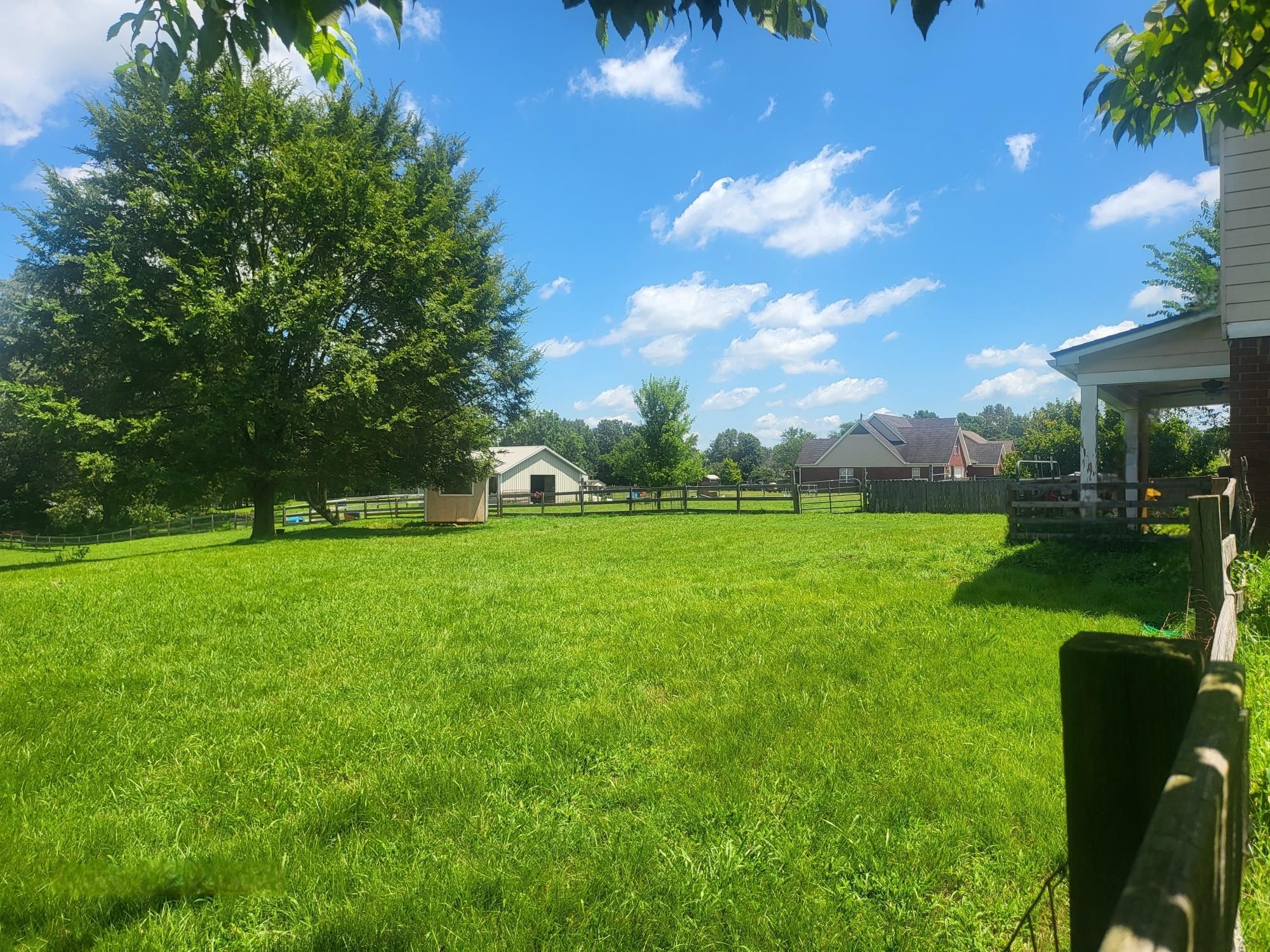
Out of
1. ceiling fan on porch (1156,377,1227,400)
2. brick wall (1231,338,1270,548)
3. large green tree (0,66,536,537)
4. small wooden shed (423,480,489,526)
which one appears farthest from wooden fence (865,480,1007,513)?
brick wall (1231,338,1270,548)

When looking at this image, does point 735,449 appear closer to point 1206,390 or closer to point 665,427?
point 665,427

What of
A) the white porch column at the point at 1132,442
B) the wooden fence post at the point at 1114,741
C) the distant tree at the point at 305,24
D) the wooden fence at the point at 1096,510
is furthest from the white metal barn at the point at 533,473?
the wooden fence post at the point at 1114,741

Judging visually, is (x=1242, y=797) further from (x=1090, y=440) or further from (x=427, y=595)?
(x=1090, y=440)

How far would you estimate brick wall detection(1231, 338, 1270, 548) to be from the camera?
7.53 m

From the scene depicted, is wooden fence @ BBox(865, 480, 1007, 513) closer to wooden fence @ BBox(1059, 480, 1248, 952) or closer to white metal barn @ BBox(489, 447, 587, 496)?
white metal barn @ BBox(489, 447, 587, 496)

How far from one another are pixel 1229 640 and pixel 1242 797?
2.33 meters

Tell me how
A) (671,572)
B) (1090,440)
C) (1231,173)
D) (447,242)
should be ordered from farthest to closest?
(447,242), (1090,440), (671,572), (1231,173)

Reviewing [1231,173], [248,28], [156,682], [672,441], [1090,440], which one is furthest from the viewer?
[672,441]

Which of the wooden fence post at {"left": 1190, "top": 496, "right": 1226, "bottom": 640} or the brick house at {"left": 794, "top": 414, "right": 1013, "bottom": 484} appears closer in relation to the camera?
the wooden fence post at {"left": 1190, "top": 496, "right": 1226, "bottom": 640}

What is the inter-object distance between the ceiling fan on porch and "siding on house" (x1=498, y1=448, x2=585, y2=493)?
33666 mm

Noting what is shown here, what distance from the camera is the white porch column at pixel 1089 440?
10.5 meters

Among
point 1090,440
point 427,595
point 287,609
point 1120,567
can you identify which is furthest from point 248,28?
point 1090,440

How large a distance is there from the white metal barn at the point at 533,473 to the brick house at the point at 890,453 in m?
17.5

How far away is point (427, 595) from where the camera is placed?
8.13 meters
